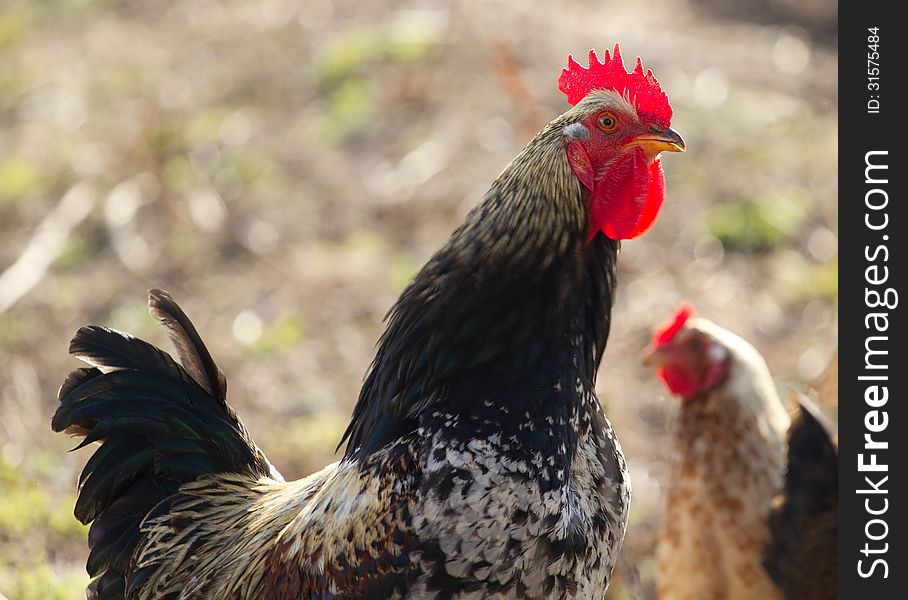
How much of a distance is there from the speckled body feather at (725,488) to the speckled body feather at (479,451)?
1.67 metres

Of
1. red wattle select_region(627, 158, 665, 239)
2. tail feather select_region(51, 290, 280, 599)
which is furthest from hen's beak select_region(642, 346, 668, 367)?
tail feather select_region(51, 290, 280, 599)

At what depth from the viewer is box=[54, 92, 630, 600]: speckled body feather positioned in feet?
9.86

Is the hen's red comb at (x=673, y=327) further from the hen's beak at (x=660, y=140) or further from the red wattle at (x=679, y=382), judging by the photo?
the hen's beak at (x=660, y=140)

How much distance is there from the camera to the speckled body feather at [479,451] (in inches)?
118

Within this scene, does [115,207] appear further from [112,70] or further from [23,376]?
[112,70]

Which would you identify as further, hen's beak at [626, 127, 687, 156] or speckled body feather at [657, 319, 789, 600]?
speckled body feather at [657, 319, 789, 600]

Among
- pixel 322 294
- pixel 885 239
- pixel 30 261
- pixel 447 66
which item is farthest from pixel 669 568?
pixel 447 66

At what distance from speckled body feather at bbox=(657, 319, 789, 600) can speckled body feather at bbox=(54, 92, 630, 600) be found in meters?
1.67

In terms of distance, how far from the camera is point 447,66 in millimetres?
10008

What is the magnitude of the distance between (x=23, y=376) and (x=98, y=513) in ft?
10.1

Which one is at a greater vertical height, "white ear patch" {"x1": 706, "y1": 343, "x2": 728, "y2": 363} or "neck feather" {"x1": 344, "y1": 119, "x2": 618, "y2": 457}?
"white ear patch" {"x1": 706, "y1": 343, "x2": 728, "y2": 363}

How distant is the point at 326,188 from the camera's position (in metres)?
8.74

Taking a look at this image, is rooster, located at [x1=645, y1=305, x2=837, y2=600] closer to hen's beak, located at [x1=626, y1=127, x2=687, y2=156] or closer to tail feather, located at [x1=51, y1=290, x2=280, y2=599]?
hen's beak, located at [x1=626, y1=127, x2=687, y2=156]

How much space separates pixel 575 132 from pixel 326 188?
5.72 m
